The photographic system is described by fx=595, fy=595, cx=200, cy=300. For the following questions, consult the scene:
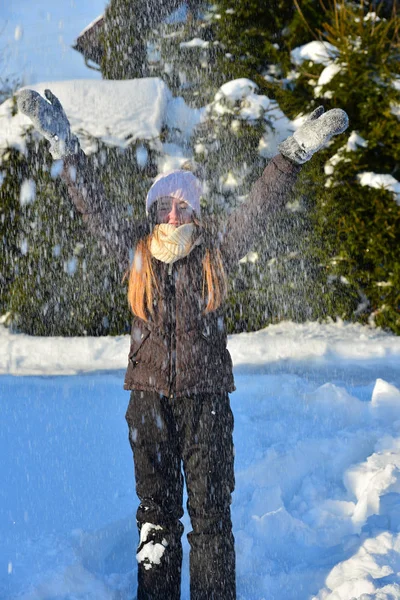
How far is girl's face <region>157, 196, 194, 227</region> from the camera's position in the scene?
7.57ft

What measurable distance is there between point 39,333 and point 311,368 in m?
3.69

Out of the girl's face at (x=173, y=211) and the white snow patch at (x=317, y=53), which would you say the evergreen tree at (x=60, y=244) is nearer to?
the white snow patch at (x=317, y=53)

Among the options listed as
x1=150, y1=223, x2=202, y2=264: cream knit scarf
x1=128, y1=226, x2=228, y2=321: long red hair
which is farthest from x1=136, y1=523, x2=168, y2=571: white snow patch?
x1=150, y1=223, x2=202, y2=264: cream knit scarf

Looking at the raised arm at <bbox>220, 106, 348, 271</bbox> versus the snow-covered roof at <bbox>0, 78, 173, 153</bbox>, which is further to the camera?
the snow-covered roof at <bbox>0, 78, 173, 153</bbox>

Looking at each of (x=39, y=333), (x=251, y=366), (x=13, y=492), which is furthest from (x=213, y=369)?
(x=39, y=333)

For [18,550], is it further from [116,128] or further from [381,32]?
[381,32]

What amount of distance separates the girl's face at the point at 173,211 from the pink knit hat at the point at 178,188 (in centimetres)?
A: 2

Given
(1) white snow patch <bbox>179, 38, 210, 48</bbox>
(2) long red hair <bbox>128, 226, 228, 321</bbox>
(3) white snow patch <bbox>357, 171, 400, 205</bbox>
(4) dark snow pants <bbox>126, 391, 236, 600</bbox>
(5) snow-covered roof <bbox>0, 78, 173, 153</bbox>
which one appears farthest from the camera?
(1) white snow patch <bbox>179, 38, 210, 48</bbox>

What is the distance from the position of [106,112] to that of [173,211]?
18.7 ft

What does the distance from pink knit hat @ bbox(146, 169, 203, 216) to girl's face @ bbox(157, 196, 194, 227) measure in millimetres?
17

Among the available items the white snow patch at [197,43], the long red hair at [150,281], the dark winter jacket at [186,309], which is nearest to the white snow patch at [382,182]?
the white snow patch at [197,43]

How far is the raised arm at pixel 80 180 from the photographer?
222cm

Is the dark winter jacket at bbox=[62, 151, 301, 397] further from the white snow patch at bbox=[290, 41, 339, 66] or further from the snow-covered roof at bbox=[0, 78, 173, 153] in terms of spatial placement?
the white snow patch at bbox=[290, 41, 339, 66]

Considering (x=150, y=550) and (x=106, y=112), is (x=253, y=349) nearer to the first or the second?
(x=106, y=112)
